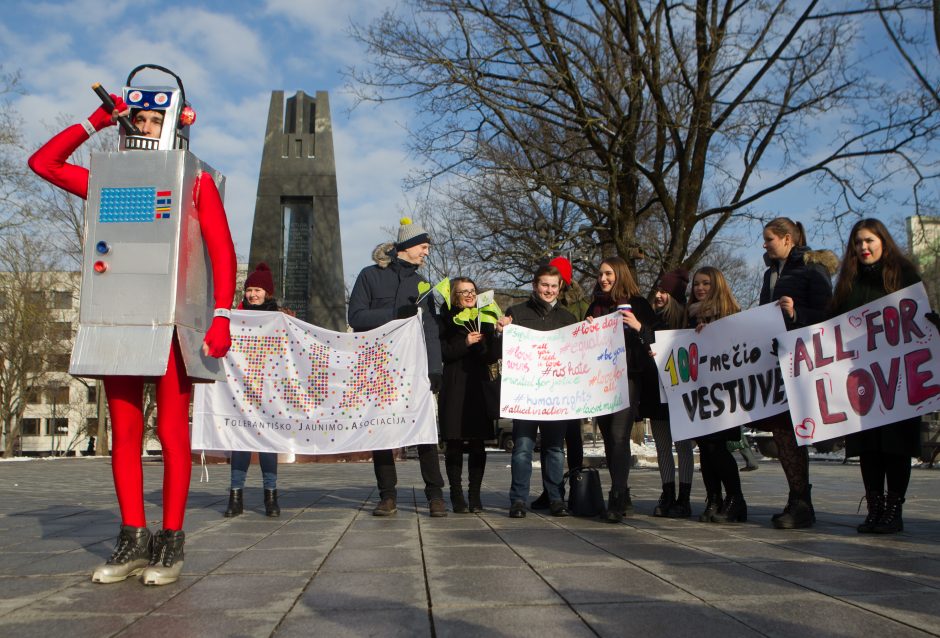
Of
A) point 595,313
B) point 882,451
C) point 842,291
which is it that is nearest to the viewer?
point 882,451

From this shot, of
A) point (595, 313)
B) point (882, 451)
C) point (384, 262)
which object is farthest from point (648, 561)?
point (384, 262)

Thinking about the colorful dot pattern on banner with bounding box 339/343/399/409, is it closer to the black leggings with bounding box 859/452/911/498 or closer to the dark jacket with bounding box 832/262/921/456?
the dark jacket with bounding box 832/262/921/456

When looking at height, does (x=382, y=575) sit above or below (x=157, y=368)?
below

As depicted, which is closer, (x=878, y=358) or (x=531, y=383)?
(x=878, y=358)

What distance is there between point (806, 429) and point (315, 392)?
150 inches

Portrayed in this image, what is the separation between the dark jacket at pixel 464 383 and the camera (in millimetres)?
7141

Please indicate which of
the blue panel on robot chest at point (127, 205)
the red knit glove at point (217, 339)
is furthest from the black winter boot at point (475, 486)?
the blue panel on robot chest at point (127, 205)

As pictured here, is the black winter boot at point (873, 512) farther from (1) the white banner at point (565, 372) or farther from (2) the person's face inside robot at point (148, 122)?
(2) the person's face inside robot at point (148, 122)

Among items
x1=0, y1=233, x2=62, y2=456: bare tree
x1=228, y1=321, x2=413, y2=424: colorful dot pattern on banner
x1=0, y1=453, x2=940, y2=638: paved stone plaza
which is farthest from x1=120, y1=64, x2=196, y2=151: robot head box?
x1=0, y1=233, x2=62, y2=456: bare tree

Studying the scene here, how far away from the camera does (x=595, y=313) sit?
7.18m

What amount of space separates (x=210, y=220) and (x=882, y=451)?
4427 millimetres

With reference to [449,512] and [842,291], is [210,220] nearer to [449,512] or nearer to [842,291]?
[449,512]

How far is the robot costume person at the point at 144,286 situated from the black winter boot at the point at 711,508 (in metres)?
3.82

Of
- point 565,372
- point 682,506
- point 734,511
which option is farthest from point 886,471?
point 565,372
